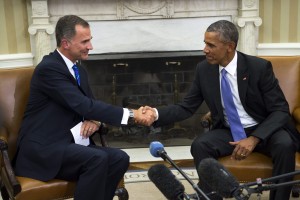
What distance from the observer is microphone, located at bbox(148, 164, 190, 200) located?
1.11 metres

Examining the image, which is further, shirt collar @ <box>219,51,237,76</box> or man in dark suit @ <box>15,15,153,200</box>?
shirt collar @ <box>219,51,237,76</box>

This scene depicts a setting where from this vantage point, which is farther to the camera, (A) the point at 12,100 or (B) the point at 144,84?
(B) the point at 144,84

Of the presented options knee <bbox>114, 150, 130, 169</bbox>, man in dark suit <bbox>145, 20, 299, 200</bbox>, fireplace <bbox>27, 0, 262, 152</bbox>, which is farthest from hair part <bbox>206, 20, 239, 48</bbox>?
fireplace <bbox>27, 0, 262, 152</bbox>

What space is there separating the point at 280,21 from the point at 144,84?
1270mm

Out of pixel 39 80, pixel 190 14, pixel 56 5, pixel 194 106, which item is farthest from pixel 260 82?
pixel 56 5

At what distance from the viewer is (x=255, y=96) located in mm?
2465

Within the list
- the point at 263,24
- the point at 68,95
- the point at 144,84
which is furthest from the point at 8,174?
the point at 263,24

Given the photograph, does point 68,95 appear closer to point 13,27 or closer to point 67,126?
point 67,126

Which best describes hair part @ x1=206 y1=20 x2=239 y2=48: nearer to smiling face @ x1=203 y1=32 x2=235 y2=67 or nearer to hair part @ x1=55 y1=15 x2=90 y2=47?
smiling face @ x1=203 y1=32 x2=235 y2=67

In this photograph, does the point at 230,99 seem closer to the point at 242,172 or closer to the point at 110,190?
the point at 242,172

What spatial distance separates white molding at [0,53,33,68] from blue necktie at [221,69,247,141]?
6.47ft

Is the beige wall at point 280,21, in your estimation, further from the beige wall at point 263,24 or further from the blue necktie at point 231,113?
the blue necktie at point 231,113

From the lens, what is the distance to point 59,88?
89.1 inches

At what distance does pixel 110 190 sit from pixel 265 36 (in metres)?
2.32
